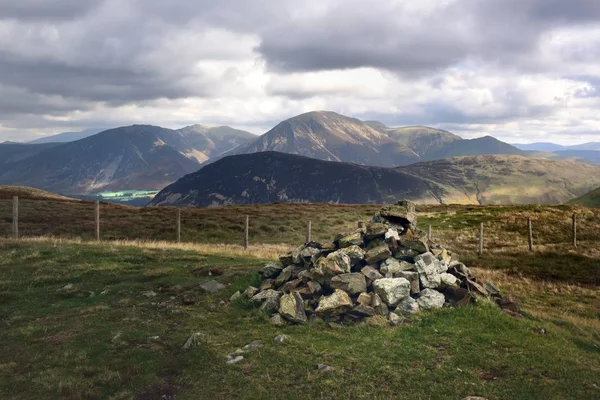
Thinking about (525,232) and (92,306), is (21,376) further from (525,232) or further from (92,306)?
(525,232)

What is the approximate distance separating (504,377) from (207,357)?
7670mm

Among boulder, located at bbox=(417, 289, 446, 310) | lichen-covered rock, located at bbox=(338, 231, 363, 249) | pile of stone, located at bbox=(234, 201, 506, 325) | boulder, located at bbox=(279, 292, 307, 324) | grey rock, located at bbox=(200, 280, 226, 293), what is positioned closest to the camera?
boulder, located at bbox=(279, 292, 307, 324)

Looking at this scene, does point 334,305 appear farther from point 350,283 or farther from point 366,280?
point 366,280

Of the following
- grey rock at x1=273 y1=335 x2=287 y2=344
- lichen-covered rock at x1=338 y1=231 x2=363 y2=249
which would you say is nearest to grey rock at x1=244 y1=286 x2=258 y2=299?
grey rock at x1=273 y1=335 x2=287 y2=344

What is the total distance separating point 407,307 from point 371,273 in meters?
1.84

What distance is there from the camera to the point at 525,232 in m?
52.2

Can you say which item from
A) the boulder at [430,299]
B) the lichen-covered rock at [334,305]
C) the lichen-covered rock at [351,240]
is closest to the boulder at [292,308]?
the lichen-covered rock at [334,305]

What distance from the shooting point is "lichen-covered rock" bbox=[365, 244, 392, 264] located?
53.5 ft

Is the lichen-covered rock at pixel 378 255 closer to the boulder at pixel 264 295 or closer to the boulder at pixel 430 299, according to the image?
the boulder at pixel 430 299

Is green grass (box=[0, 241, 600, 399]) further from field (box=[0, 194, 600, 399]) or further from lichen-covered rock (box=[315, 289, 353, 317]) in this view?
lichen-covered rock (box=[315, 289, 353, 317])

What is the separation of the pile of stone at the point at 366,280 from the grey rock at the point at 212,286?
1791mm

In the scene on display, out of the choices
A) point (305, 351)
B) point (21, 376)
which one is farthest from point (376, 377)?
point (21, 376)

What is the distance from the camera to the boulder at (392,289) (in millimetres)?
14508

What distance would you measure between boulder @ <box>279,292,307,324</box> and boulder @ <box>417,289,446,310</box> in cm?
430
